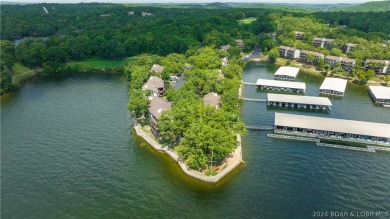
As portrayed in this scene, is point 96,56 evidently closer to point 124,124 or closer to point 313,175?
point 124,124

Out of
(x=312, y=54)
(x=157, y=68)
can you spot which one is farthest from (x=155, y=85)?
(x=312, y=54)

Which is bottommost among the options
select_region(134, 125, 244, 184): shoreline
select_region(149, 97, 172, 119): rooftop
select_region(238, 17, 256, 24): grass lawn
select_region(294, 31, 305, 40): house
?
select_region(134, 125, 244, 184): shoreline

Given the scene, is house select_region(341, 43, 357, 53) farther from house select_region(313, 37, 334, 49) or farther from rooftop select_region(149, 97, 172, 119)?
rooftop select_region(149, 97, 172, 119)

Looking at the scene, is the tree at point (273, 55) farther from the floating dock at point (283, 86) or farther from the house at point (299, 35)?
the floating dock at point (283, 86)

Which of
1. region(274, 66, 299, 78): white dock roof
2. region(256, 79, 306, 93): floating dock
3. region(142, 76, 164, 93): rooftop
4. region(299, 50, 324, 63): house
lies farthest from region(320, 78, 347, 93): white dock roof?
region(142, 76, 164, 93): rooftop

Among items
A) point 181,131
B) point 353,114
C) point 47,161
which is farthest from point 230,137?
point 353,114

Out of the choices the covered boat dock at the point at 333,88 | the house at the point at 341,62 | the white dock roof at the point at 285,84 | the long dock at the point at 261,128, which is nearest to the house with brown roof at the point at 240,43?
the house at the point at 341,62
